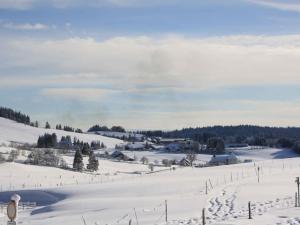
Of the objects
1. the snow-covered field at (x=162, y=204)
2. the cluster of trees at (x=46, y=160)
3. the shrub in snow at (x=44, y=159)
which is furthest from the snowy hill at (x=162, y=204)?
the cluster of trees at (x=46, y=160)

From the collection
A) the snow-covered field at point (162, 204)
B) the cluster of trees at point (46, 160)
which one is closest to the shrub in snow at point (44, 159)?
the cluster of trees at point (46, 160)

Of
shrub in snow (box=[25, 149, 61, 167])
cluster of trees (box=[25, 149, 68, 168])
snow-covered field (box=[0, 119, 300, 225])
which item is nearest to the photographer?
snow-covered field (box=[0, 119, 300, 225])

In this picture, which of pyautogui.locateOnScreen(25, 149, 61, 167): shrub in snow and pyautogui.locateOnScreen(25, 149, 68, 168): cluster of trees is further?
pyautogui.locateOnScreen(25, 149, 68, 168): cluster of trees

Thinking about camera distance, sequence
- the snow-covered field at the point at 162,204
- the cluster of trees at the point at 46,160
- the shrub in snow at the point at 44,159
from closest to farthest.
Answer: the snow-covered field at the point at 162,204 → the shrub in snow at the point at 44,159 → the cluster of trees at the point at 46,160

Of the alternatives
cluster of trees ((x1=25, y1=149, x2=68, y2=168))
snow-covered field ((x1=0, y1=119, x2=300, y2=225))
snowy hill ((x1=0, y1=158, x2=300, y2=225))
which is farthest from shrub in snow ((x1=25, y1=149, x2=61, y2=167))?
snowy hill ((x1=0, y1=158, x2=300, y2=225))

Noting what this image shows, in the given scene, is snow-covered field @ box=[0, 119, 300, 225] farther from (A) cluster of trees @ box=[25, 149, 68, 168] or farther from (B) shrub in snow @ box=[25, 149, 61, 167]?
(A) cluster of trees @ box=[25, 149, 68, 168]

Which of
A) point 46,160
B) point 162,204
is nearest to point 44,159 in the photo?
point 46,160

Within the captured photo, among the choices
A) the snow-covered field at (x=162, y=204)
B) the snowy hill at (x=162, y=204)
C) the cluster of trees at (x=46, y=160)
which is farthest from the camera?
the cluster of trees at (x=46, y=160)

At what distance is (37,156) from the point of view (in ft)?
500

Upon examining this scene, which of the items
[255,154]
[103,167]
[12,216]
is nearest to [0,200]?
[12,216]

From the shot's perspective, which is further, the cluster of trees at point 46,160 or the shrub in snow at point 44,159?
the cluster of trees at point 46,160

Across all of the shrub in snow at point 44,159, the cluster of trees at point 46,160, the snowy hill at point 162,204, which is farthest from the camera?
the cluster of trees at point 46,160

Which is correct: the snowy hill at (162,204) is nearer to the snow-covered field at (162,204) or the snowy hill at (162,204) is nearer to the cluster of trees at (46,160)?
the snow-covered field at (162,204)

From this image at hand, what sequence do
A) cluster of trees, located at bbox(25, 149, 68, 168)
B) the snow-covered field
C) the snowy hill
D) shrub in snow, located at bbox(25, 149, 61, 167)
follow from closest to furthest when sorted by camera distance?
the snow-covered field → the snowy hill → shrub in snow, located at bbox(25, 149, 61, 167) → cluster of trees, located at bbox(25, 149, 68, 168)
